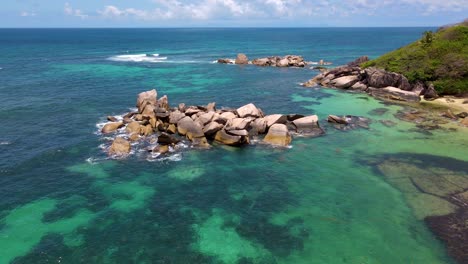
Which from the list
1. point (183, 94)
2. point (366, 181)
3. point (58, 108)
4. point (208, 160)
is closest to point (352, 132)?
point (366, 181)

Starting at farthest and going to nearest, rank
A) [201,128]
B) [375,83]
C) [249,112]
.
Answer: [375,83], [249,112], [201,128]

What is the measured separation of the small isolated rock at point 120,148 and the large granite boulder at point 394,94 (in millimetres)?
52886

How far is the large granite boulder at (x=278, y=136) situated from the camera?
48.5 meters

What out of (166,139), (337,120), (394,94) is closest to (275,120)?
(337,120)

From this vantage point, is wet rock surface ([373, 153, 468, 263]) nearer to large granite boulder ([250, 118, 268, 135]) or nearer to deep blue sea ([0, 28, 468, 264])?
deep blue sea ([0, 28, 468, 264])

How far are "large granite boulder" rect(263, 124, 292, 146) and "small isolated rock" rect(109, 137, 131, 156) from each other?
18042 millimetres

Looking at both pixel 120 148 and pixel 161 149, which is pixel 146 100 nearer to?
pixel 120 148

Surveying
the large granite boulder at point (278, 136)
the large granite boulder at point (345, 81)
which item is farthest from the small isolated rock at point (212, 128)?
the large granite boulder at point (345, 81)

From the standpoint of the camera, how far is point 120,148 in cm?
4491

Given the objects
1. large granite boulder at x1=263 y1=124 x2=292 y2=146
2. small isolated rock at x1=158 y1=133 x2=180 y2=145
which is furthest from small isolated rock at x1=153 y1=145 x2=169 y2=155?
large granite boulder at x1=263 y1=124 x2=292 y2=146

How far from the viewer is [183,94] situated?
7762cm

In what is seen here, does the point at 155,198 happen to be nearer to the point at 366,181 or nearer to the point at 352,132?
the point at 366,181

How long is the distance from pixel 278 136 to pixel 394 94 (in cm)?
3692

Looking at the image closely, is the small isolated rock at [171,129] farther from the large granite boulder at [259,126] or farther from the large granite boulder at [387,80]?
the large granite boulder at [387,80]
